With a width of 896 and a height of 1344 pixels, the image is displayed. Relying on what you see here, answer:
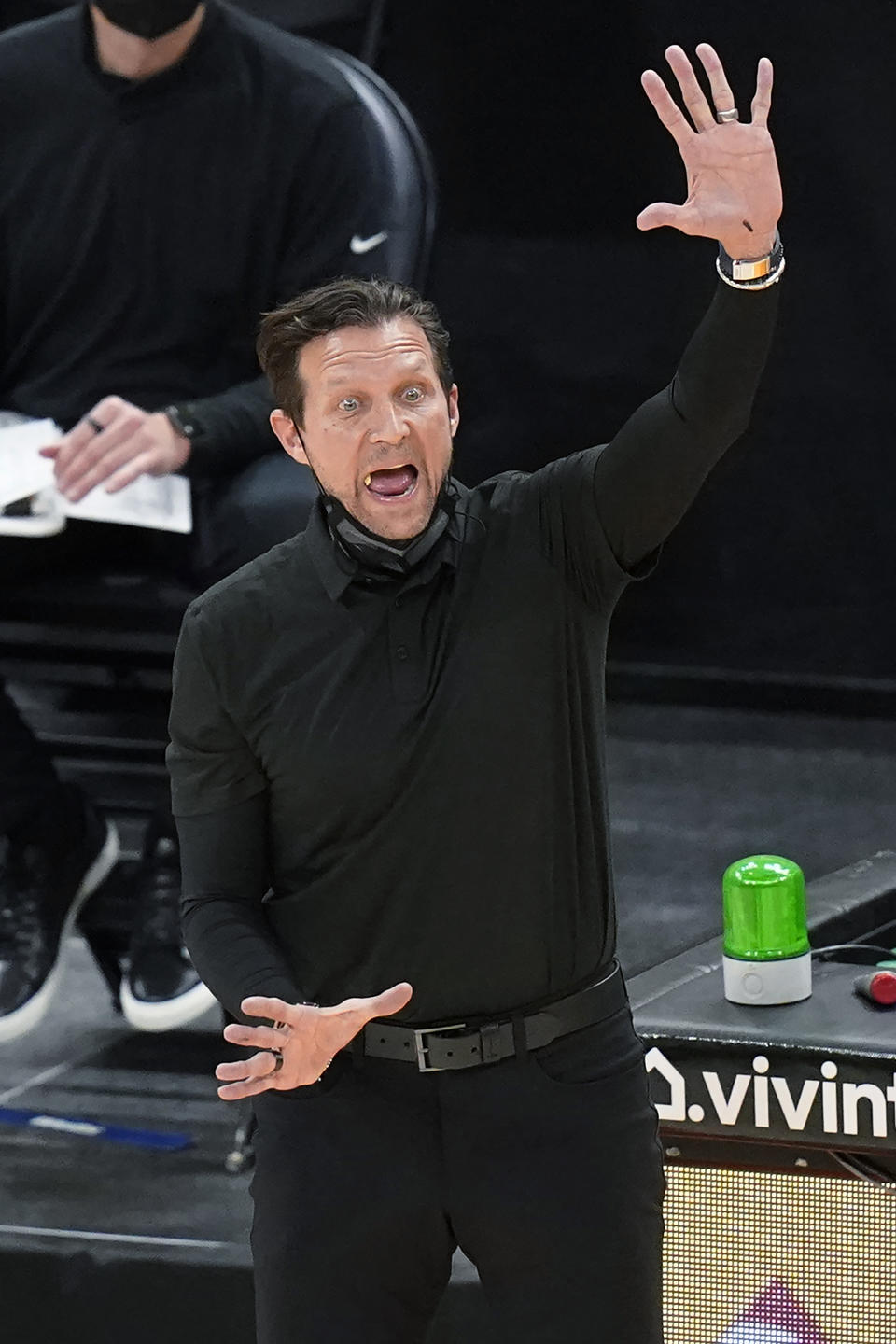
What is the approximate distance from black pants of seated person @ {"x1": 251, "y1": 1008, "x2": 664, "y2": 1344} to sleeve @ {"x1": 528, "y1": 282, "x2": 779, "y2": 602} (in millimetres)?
400

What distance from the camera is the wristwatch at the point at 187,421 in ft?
10.3

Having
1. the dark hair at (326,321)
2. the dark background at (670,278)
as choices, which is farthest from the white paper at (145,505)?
the dark hair at (326,321)

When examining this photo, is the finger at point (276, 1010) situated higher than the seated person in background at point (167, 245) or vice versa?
the seated person in background at point (167, 245)

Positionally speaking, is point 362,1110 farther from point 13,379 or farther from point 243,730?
point 13,379

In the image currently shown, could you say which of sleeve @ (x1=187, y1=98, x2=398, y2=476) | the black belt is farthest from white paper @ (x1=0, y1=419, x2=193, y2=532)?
the black belt

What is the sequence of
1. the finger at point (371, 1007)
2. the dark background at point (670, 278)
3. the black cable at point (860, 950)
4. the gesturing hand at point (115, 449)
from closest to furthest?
the finger at point (371, 1007) < the black cable at point (860, 950) < the dark background at point (670, 278) < the gesturing hand at point (115, 449)

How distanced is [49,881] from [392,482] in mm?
1984

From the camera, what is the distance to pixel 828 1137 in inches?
74.1

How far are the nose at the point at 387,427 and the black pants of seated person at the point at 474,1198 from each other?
52 cm

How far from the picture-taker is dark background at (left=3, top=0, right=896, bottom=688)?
292cm

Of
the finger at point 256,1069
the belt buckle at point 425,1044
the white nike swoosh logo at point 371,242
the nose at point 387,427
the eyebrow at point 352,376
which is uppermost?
the white nike swoosh logo at point 371,242

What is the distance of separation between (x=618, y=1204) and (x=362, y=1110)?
0.22m

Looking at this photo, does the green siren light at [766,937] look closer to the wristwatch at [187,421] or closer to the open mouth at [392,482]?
the open mouth at [392,482]

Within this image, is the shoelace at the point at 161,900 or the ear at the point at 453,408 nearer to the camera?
the ear at the point at 453,408
